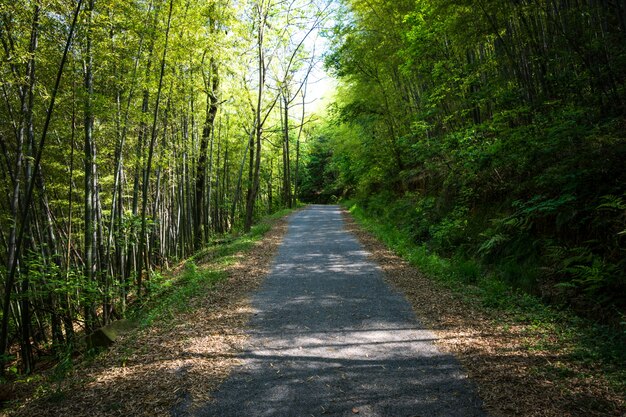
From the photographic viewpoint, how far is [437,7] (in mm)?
7508

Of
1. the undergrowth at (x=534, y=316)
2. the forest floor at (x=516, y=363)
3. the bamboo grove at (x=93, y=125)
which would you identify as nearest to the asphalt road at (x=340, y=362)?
the forest floor at (x=516, y=363)

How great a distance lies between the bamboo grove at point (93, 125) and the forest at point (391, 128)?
0.17 ft

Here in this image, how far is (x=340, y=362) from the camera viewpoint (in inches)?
133

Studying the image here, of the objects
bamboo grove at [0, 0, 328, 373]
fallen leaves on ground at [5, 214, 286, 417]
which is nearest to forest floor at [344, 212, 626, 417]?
fallen leaves on ground at [5, 214, 286, 417]

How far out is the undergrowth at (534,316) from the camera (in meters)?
2.99

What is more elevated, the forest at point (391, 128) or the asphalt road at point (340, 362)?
the forest at point (391, 128)

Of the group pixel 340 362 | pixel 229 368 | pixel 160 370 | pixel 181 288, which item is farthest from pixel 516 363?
pixel 181 288

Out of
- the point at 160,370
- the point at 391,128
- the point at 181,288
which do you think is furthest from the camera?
the point at 391,128

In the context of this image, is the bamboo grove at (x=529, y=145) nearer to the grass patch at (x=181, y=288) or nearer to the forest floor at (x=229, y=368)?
the forest floor at (x=229, y=368)

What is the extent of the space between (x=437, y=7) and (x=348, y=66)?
5.68 metres

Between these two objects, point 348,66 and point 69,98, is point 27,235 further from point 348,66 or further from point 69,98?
point 348,66

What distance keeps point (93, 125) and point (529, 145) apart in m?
8.17

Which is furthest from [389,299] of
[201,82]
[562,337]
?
[201,82]

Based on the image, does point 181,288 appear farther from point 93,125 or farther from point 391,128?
point 391,128
